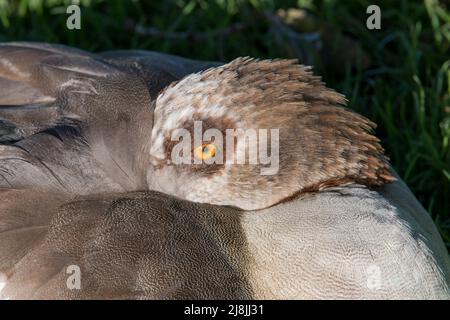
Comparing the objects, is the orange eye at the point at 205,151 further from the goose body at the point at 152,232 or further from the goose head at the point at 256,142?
the goose body at the point at 152,232

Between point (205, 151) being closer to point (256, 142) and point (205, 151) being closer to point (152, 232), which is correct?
point (256, 142)

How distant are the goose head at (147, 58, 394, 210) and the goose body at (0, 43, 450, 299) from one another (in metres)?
0.06

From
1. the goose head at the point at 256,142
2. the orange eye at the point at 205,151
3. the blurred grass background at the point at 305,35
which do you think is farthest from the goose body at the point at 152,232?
the blurred grass background at the point at 305,35

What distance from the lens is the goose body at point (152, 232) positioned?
9.17ft

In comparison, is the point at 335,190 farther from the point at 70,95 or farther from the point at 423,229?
the point at 70,95

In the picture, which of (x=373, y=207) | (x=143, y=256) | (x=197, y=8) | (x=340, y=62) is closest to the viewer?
(x=143, y=256)

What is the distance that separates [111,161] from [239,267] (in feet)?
2.15

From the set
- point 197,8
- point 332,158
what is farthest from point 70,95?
point 197,8

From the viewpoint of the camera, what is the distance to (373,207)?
9.84ft

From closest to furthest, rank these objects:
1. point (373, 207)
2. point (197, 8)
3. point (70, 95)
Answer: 1. point (373, 207)
2. point (70, 95)
3. point (197, 8)

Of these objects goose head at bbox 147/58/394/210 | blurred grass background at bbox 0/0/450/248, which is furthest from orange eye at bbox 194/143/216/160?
blurred grass background at bbox 0/0/450/248

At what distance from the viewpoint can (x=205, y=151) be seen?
3.13m

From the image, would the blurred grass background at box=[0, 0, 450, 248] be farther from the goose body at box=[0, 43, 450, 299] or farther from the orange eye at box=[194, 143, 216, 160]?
the orange eye at box=[194, 143, 216, 160]

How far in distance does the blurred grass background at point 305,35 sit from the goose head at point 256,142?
1.33 m
